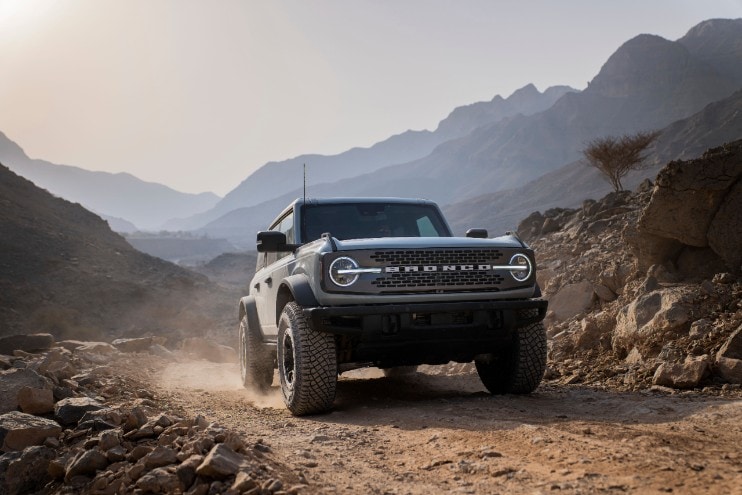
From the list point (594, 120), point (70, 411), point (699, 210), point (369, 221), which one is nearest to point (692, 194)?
point (699, 210)

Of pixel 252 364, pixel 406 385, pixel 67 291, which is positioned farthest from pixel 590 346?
pixel 67 291

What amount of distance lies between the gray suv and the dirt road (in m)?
0.39

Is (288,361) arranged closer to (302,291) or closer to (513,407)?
(302,291)

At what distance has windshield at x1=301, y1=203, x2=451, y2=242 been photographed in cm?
615

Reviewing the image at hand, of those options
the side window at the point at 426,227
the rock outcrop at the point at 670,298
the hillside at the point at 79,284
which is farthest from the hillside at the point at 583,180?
the side window at the point at 426,227

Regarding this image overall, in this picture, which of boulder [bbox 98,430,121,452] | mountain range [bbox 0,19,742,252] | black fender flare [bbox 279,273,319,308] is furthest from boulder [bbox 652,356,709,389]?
mountain range [bbox 0,19,742,252]

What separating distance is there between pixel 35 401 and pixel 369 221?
3.31 m

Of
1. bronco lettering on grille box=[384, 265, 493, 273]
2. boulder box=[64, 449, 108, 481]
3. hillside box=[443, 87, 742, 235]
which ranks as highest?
hillside box=[443, 87, 742, 235]

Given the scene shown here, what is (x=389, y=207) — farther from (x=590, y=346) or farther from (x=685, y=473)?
(x=685, y=473)

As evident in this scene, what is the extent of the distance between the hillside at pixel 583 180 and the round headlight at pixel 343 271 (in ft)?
190

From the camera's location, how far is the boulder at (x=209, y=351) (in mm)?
15117

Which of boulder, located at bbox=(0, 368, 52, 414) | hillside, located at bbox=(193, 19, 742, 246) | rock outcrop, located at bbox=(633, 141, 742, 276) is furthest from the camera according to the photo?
hillside, located at bbox=(193, 19, 742, 246)

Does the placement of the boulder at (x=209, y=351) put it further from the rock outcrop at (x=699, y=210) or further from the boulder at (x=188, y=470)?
the boulder at (x=188, y=470)

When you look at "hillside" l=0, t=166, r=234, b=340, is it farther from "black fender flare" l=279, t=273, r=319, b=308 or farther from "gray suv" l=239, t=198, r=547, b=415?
"gray suv" l=239, t=198, r=547, b=415
